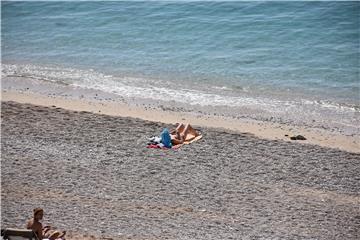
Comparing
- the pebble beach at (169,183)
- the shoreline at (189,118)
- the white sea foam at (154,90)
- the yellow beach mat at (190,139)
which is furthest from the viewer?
the white sea foam at (154,90)

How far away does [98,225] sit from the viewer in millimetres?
9859

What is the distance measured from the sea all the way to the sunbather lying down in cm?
270

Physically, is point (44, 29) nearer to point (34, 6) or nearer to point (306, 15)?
point (34, 6)

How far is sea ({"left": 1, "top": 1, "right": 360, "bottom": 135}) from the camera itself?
17812 millimetres

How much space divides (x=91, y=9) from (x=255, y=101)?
16973mm

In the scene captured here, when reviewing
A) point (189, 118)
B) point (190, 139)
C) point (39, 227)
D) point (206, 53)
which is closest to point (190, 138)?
point (190, 139)

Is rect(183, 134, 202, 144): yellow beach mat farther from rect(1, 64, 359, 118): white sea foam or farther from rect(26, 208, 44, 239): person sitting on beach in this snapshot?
rect(26, 208, 44, 239): person sitting on beach

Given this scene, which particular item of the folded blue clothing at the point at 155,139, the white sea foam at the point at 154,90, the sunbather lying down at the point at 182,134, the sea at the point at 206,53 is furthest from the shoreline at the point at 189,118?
the folded blue clothing at the point at 155,139

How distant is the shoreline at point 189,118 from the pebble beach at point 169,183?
0.80 metres

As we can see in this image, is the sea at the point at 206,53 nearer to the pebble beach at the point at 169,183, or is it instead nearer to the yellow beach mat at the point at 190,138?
Answer: the yellow beach mat at the point at 190,138

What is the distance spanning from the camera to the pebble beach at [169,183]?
9961mm

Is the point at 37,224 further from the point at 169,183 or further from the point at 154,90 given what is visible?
the point at 154,90

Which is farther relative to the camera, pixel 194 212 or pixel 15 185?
pixel 15 185

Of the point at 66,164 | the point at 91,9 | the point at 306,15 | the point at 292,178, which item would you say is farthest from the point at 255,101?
the point at 91,9
